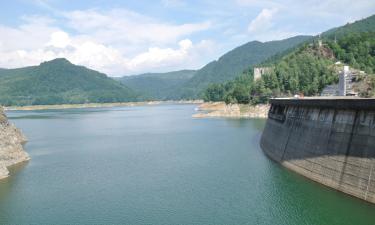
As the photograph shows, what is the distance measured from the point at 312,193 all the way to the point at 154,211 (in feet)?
46.5

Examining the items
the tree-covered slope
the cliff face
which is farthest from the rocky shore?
the cliff face

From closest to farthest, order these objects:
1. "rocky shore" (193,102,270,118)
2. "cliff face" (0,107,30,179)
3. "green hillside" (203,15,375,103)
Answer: "cliff face" (0,107,30,179)
"rocky shore" (193,102,270,118)
"green hillside" (203,15,375,103)

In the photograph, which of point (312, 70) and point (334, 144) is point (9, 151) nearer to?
point (334, 144)

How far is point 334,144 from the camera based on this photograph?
1288 inches

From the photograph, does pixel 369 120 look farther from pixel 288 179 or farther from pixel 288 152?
pixel 288 152

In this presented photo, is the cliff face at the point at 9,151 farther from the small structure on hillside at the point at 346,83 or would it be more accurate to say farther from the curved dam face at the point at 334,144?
the small structure on hillside at the point at 346,83

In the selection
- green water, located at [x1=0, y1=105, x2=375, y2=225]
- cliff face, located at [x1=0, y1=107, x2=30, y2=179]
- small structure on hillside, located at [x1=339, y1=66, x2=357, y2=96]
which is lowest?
green water, located at [x1=0, y1=105, x2=375, y2=225]

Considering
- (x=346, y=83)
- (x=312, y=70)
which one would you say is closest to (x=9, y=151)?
(x=346, y=83)

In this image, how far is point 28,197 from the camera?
35531 mm

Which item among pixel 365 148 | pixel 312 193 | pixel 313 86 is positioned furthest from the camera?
pixel 313 86

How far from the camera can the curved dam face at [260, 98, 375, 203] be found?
Result: 2847cm

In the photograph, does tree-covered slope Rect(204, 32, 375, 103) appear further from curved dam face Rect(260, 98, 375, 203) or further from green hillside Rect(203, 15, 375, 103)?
curved dam face Rect(260, 98, 375, 203)

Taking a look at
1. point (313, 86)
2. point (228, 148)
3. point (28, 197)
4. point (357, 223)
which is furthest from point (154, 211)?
point (313, 86)

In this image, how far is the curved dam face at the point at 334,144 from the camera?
1121 inches
